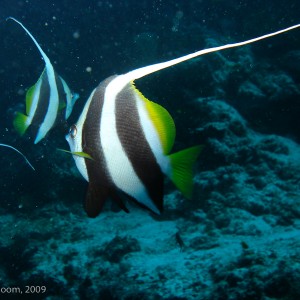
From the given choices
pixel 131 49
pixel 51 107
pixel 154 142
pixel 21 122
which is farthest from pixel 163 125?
pixel 131 49

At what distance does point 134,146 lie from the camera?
986mm

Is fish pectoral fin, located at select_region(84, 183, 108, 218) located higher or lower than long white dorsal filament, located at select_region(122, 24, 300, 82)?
lower

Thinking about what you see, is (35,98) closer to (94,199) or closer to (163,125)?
(94,199)

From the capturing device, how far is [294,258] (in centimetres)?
288

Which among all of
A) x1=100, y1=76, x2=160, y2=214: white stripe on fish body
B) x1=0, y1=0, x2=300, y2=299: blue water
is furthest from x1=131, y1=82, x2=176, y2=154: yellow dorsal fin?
x1=0, y1=0, x2=300, y2=299: blue water

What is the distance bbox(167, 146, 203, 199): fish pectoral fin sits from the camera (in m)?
0.98

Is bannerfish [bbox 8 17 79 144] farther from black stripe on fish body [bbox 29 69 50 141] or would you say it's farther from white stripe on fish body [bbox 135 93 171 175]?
white stripe on fish body [bbox 135 93 171 175]

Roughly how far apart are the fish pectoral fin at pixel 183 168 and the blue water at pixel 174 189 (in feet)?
3.87

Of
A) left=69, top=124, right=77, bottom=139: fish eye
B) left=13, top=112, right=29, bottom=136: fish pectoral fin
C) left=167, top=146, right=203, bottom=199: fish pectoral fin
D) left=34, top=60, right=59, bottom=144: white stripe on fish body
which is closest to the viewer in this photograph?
left=167, top=146, right=203, bottom=199: fish pectoral fin

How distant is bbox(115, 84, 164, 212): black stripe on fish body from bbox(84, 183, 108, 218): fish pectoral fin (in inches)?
6.9

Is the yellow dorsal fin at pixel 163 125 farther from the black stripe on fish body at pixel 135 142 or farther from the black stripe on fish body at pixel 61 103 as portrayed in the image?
the black stripe on fish body at pixel 61 103

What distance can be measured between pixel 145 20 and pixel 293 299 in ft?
38.8

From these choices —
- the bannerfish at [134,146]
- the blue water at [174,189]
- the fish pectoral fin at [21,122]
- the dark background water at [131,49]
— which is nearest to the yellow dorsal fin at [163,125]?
the bannerfish at [134,146]

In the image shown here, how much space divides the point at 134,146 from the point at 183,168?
186mm
